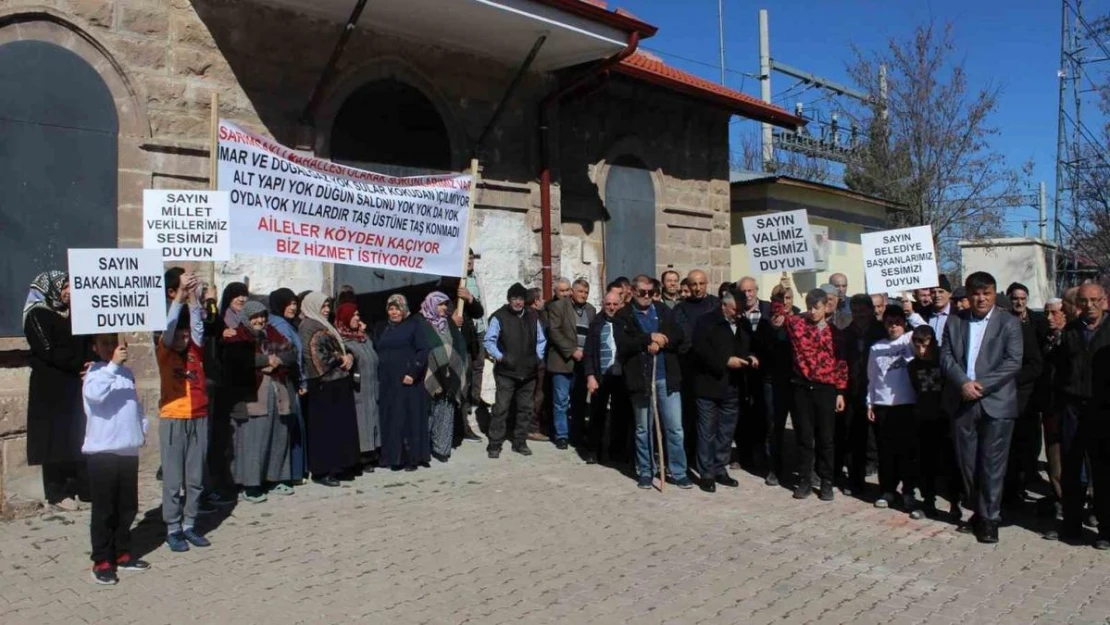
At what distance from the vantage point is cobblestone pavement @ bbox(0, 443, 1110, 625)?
16.6 feet

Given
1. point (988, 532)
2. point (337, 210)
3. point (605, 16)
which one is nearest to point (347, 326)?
A: point (337, 210)

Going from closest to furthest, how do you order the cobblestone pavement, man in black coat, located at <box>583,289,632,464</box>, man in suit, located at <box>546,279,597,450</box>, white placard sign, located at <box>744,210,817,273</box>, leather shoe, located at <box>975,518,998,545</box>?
the cobblestone pavement → leather shoe, located at <box>975,518,998,545</box> → man in black coat, located at <box>583,289,632,464</box> → man in suit, located at <box>546,279,597,450</box> → white placard sign, located at <box>744,210,817,273</box>

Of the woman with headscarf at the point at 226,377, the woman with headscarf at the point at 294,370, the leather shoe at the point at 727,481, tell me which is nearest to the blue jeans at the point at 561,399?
the leather shoe at the point at 727,481

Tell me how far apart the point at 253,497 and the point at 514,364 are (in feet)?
9.91

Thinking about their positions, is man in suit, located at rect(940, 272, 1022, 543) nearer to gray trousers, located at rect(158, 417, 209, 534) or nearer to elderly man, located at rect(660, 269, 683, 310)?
elderly man, located at rect(660, 269, 683, 310)

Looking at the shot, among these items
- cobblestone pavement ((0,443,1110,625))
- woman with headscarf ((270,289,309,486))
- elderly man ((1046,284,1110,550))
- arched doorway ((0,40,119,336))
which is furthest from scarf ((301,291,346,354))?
elderly man ((1046,284,1110,550))

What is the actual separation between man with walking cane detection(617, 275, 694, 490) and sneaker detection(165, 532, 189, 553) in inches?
156

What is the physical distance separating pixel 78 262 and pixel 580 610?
368 centimetres

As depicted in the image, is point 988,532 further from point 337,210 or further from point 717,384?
point 337,210

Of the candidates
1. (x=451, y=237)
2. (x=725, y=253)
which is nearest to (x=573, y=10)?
(x=451, y=237)

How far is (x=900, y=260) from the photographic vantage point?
8680 mm

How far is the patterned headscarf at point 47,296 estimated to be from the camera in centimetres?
655

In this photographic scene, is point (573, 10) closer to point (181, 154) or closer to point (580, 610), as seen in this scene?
point (181, 154)

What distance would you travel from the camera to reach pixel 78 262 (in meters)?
5.47
